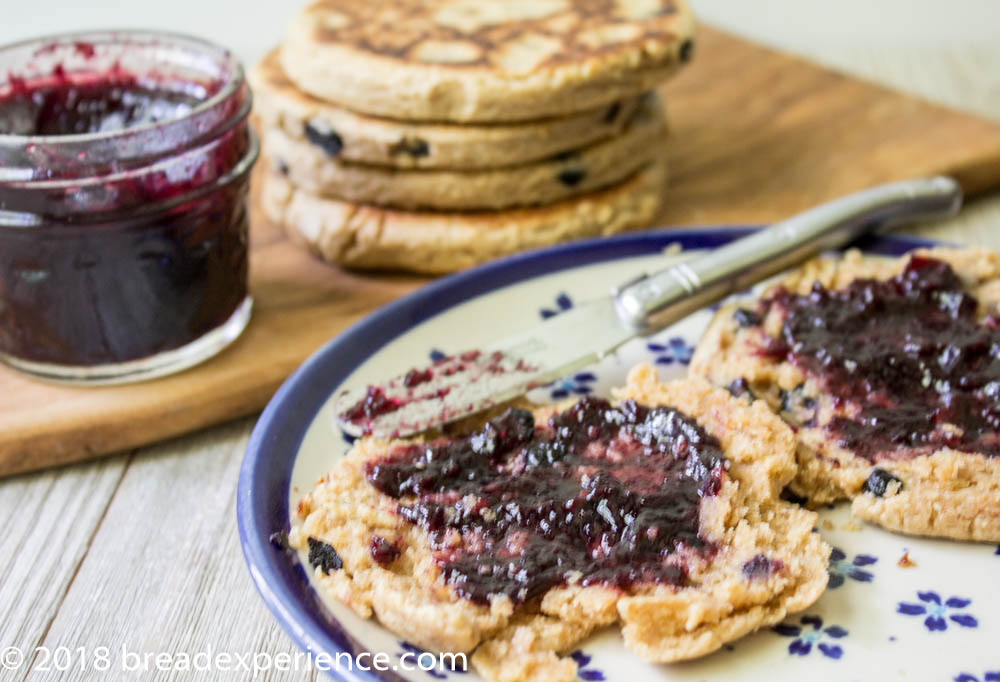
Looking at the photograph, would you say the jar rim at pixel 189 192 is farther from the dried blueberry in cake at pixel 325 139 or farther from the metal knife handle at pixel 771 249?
the metal knife handle at pixel 771 249

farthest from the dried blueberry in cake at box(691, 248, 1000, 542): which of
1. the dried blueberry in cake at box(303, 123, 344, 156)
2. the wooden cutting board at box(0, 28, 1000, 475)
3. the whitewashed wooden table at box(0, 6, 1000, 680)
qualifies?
the dried blueberry in cake at box(303, 123, 344, 156)

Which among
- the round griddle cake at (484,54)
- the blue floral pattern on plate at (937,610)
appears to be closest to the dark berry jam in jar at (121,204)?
the round griddle cake at (484,54)

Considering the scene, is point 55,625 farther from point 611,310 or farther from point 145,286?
point 611,310

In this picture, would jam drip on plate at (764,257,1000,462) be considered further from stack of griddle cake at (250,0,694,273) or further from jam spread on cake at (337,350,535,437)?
stack of griddle cake at (250,0,694,273)

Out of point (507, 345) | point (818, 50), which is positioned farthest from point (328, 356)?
point (818, 50)

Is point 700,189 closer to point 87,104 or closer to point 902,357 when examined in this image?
point 902,357

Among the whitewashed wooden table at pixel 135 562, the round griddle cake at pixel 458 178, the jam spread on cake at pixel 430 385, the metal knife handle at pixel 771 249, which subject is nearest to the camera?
the whitewashed wooden table at pixel 135 562
